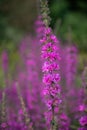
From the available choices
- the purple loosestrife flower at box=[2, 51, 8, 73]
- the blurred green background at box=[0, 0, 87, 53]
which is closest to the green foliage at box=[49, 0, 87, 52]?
the blurred green background at box=[0, 0, 87, 53]

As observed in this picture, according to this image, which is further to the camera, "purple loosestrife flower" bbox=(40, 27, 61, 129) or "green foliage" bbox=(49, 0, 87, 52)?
"green foliage" bbox=(49, 0, 87, 52)

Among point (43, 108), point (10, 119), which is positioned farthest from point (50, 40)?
point (43, 108)

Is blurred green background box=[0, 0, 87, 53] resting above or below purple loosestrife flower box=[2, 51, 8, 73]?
below

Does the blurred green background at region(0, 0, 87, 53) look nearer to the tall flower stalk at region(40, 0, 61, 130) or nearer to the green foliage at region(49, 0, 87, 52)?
the green foliage at region(49, 0, 87, 52)

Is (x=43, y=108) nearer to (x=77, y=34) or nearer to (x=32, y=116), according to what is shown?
(x=32, y=116)

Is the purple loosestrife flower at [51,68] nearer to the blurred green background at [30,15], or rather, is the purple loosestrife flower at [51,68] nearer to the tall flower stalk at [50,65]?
the tall flower stalk at [50,65]

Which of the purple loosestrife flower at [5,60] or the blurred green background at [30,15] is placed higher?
the purple loosestrife flower at [5,60]

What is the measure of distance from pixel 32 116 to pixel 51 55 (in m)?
1.66

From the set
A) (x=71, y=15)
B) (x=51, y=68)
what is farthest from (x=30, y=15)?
(x=51, y=68)

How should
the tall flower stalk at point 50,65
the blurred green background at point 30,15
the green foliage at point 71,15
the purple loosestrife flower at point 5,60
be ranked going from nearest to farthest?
the tall flower stalk at point 50,65 < the purple loosestrife flower at point 5,60 < the green foliage at point 71,15 < the blurred green background at point 30,15

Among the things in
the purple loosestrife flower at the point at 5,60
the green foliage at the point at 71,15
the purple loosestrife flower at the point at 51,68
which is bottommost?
the green foliage at the point at 71,15

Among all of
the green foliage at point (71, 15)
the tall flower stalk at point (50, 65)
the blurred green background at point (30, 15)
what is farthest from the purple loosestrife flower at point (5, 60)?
the blurred green background at point (30, 15)

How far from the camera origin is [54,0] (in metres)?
14.9

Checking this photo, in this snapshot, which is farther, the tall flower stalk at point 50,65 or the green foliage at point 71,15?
the green foliage at point 71,15
